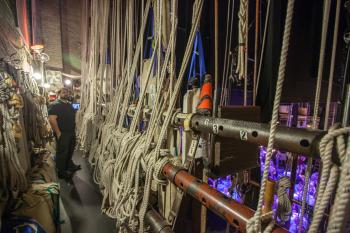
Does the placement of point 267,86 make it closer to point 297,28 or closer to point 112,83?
point 297,28

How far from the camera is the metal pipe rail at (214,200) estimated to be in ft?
1.96

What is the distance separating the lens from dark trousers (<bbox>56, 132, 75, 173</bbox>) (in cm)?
277

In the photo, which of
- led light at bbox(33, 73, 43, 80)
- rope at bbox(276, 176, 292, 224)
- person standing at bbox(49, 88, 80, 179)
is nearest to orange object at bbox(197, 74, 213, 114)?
rope at bbox(276, 176, 292, 224)

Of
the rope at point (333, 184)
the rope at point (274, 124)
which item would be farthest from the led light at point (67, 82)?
the rope at point (333, 184)

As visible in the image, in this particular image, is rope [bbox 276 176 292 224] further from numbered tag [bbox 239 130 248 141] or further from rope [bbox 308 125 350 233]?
rope [bbox 308 125 350 233]

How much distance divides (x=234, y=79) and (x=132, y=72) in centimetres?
79

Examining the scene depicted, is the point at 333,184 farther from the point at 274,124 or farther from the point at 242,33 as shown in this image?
the point at 242,33

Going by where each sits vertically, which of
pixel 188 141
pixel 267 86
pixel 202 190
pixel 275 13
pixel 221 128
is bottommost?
pixel 202 190

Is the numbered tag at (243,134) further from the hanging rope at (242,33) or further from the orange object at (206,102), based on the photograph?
the hanging rope at (242,33)

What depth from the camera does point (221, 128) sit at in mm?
722

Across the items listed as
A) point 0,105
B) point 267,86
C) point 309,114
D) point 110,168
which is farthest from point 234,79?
point 309,114

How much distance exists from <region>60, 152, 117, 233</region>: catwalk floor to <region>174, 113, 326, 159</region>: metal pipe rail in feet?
4.68

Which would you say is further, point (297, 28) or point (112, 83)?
point (112, 83)

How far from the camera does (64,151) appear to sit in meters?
2.82
